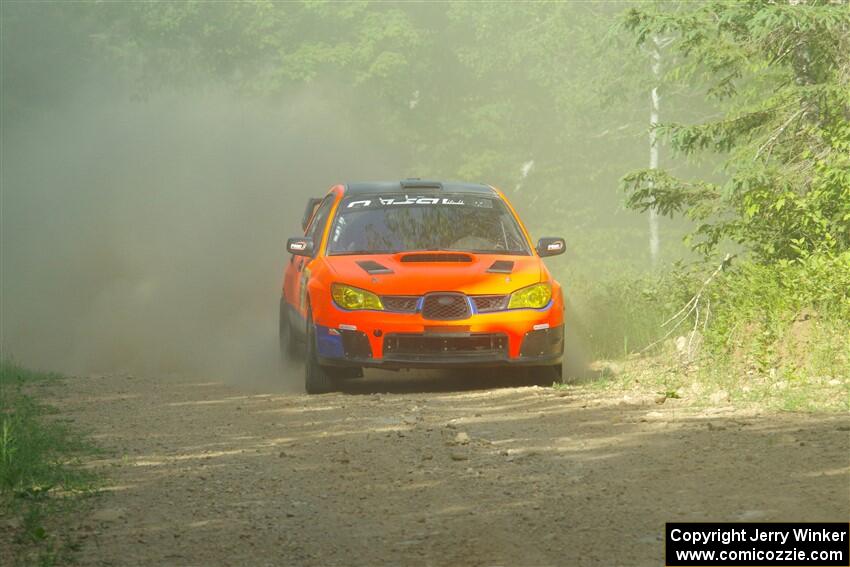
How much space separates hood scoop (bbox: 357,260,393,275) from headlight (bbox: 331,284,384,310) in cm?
22

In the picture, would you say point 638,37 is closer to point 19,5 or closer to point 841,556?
point 841,556

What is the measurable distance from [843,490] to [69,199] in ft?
85.3

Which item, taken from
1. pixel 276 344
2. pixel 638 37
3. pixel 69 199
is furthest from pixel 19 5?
pixel 638 37

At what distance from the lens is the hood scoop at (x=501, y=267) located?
12109mm

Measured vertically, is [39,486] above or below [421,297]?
below

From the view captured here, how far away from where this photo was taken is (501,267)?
12.2 metres

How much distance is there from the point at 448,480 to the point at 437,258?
15.7ft

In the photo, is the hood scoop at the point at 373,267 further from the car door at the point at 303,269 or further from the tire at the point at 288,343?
the tire at the point at 288,343

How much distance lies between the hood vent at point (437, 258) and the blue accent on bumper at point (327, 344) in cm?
95

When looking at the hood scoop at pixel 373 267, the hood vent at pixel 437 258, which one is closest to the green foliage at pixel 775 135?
the hood vent at pixel 437 258

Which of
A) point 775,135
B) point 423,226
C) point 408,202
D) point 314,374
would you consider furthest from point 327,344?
point 775,135

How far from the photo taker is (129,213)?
1091 inches

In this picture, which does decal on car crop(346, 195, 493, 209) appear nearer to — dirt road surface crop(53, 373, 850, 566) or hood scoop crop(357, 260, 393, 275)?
hood scoop crop(357, 260, 393, 275)

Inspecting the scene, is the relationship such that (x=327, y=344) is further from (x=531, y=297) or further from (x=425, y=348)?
(x=531, y=297)
